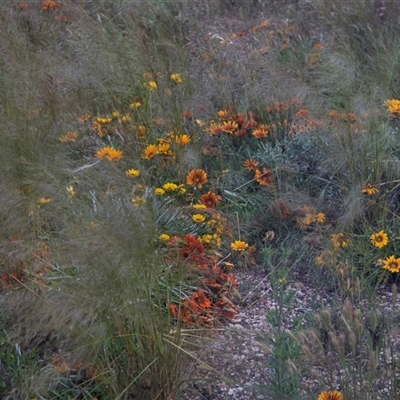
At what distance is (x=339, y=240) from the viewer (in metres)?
3.58

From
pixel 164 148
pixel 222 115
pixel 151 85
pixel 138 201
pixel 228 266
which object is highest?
pixel 138 201

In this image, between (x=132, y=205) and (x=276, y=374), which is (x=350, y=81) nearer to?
(x=132, y=205)

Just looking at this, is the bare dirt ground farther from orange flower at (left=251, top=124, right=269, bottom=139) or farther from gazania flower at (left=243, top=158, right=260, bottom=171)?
orange flower at (left=251, top=124, right=269, bottom=139)

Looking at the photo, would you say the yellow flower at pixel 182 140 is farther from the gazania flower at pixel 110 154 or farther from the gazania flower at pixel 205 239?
the gazania flower at pixel 205 239

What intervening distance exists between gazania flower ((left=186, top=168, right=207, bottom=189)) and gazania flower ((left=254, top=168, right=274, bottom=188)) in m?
0.26

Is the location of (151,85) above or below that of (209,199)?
above

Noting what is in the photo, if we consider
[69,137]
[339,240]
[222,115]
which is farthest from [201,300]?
[222,115]

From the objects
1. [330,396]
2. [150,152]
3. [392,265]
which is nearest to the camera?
[330,396]

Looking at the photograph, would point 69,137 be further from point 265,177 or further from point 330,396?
point 330,396

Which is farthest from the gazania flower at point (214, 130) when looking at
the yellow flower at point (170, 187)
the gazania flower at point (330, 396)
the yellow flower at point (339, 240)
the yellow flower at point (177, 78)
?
the gazania flower at point (330, 396)

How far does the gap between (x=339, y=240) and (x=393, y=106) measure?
0.90 meters

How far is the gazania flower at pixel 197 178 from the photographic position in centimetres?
399

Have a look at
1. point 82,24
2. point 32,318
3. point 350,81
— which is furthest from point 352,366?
point 82,24

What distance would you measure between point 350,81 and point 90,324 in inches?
82.1
